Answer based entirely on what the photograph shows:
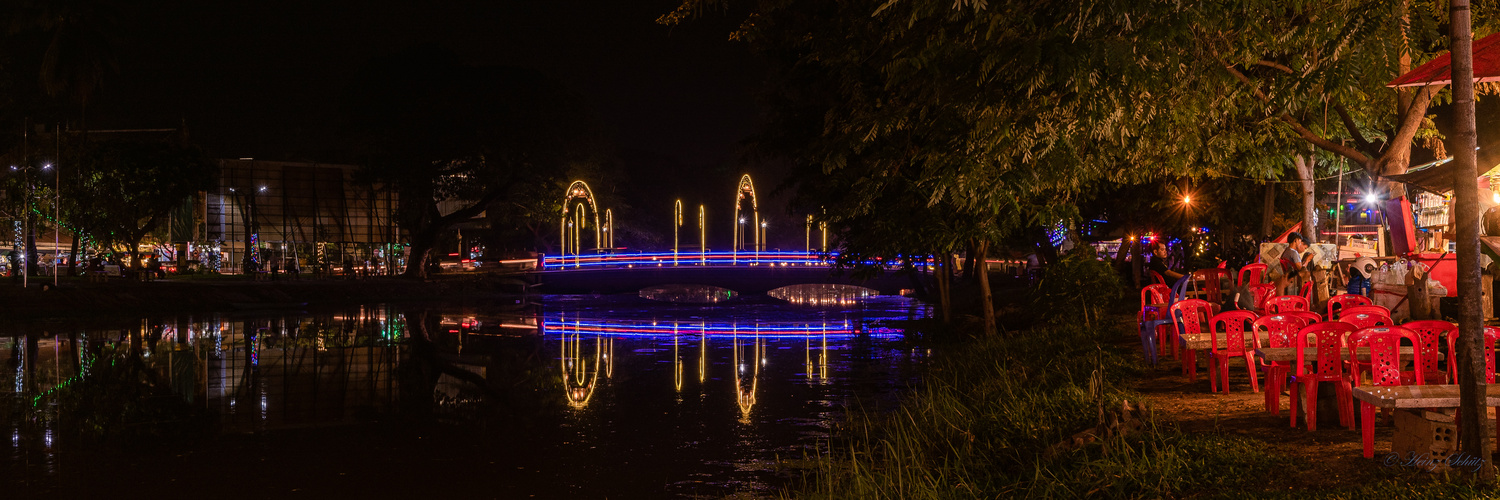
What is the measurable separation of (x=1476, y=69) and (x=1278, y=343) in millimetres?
2829

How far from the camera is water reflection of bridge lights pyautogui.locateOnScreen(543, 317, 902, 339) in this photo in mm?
27500

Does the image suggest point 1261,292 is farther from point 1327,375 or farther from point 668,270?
point 668,270

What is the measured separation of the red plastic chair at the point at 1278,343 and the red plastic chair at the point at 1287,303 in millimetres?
1726

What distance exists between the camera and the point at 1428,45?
46.1 feet

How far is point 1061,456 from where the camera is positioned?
7719 millimetres

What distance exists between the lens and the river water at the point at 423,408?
372 inches

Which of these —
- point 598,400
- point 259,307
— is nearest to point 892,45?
point 598,400

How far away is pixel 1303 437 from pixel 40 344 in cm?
2435

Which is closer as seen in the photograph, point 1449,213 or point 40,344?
point 1449,213

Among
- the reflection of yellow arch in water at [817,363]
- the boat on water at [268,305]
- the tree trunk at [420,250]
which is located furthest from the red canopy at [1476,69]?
the tree trunk at [420,250]

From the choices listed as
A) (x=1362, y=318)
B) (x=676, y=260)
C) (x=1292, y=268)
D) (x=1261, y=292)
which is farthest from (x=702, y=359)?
(x=676, y=260)

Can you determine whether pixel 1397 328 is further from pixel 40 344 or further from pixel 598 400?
pixel 40 344

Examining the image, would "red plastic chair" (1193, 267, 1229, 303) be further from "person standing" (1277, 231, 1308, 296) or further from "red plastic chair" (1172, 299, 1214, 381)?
"red plastic chair" (1172, 299, 1214, 381)

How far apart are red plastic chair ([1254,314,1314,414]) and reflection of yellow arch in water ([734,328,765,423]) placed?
591cm
